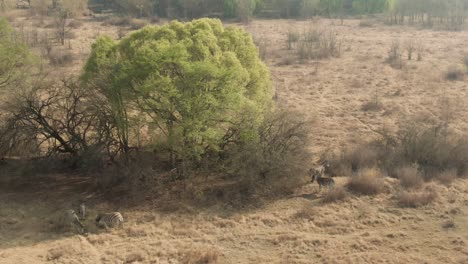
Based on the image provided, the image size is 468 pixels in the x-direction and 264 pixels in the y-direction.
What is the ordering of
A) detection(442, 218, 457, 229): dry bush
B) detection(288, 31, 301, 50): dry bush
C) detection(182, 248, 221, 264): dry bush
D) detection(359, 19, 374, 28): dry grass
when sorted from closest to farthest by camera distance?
detection(182, 248, 221, 264): dry bush < detection(442, 218, 457, 229): dry bush < detection(288, 31, 301, 50): dry bush < detection(359, 19, 374, 28): dry grass

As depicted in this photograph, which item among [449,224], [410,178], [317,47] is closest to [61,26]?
[317,47]

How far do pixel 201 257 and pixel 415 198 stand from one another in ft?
28.4

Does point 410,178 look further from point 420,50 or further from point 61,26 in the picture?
point 61,26

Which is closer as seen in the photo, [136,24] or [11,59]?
[11,59]

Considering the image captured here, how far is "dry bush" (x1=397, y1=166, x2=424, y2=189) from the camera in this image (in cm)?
1920

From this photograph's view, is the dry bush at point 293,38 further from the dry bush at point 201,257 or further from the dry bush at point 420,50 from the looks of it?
the dry bush at point 201,257

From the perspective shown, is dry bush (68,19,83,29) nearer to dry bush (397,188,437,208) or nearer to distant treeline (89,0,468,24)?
distant treeline (89,0,468,24)

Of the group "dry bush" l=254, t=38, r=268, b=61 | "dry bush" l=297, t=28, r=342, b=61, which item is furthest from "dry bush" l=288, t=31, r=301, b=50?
"dry bush" l=254, t=38, r=268, b=61

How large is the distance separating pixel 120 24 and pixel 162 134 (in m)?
34.7

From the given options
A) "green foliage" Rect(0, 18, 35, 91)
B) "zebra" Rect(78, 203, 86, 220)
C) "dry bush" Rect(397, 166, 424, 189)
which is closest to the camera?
"zebra" Rect(78, 203, 86, 220)

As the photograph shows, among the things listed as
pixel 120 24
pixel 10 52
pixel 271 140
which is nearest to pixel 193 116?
pixel 271 140

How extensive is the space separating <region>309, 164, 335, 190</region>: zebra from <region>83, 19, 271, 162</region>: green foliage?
10.6 feet

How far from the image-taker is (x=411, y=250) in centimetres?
1535

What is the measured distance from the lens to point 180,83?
17172 mm
